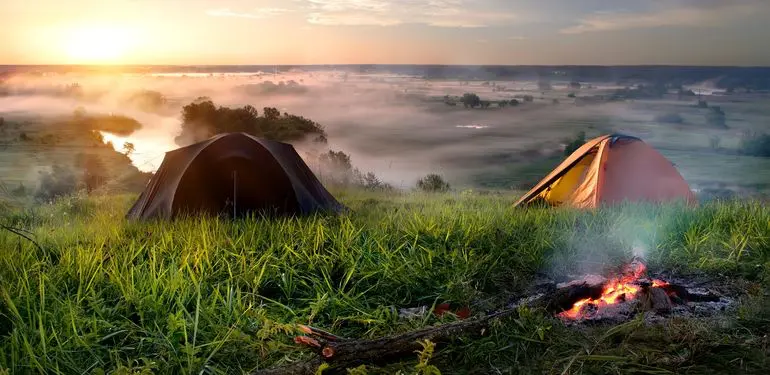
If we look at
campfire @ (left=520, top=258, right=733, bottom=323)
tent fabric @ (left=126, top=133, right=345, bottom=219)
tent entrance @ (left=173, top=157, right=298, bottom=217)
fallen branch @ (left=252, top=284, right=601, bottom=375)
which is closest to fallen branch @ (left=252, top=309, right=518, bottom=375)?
fallen branch @ (left=252, top=284, right=601, bottom=375)

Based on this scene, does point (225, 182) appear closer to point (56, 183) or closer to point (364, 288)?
point (364, 288)

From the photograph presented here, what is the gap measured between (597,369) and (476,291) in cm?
181

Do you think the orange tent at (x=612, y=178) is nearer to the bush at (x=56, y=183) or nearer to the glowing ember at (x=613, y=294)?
the glowing ember at (x=613, y=294)

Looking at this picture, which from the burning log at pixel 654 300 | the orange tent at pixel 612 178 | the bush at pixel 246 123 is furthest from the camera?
the bush at pixel 246 123

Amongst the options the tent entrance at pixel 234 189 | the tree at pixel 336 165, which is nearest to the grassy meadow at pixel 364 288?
the tent entrance at pixel 234 189

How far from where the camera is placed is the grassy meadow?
414 centimetres

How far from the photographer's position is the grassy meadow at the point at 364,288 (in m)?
4.14

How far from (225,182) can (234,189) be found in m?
0.24

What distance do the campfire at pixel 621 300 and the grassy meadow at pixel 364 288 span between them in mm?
300

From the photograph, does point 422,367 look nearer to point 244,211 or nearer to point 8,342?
point 8,342

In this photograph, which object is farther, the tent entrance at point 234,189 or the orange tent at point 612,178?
the orange tent at point 612,178

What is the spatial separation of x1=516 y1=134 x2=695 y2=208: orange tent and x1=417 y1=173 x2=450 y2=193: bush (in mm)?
5242

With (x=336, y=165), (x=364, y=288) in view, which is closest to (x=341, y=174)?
(x=336, y=165)

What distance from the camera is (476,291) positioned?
567 centimetres
